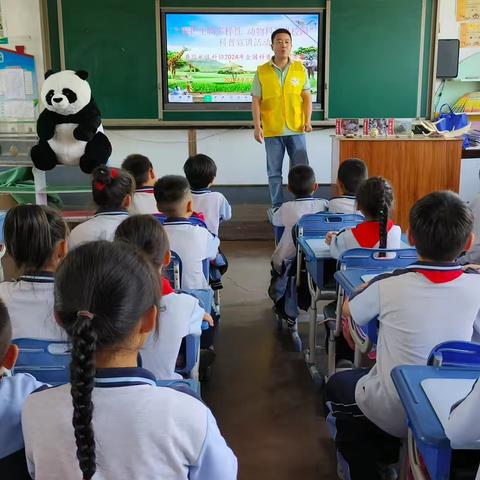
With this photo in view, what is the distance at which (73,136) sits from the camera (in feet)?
14.4

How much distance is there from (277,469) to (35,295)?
1007 mm

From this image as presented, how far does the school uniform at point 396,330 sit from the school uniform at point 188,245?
97 cm

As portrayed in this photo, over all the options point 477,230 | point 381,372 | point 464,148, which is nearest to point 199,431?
point 381,372

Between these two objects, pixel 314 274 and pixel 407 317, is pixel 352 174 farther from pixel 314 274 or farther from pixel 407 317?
pixel 407 317

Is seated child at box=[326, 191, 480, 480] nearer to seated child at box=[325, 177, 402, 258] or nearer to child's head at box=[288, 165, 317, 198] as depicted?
seated child at box=[325, 177, 402, 258]

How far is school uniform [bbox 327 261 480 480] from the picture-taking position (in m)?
1.49

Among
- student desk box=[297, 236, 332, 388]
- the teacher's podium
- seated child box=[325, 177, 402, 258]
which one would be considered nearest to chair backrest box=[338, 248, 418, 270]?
seated child box=[325, 177, 402, 258]

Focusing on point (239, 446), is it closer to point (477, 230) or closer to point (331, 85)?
point (477, 230)

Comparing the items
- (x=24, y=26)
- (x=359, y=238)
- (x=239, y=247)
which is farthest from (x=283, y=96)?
(x=359, y=238)

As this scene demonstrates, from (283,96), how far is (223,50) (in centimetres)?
125

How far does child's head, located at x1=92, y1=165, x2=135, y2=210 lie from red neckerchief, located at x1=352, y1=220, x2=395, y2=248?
98 cm

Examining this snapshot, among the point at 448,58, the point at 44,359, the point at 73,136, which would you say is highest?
the point at 448,58

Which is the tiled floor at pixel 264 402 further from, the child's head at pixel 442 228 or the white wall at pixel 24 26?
the white wall at pixel 24 26

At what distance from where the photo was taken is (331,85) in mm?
5934
